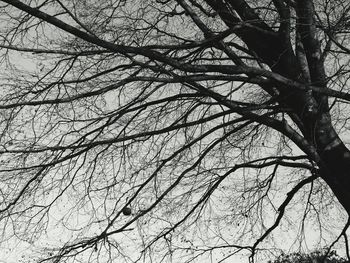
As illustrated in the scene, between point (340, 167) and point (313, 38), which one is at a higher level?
point (313, 38)

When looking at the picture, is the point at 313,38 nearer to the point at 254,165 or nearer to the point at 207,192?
the point at 254,165

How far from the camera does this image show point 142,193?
5.12 meters

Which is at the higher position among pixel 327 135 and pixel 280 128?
pixel 280 128

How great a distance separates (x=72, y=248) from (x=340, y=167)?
9.88 feet

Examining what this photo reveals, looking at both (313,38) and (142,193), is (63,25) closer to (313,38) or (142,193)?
(142,193)

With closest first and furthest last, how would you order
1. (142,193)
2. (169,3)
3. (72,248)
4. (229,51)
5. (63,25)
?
1. (63,25)
2. (72,248)
3. (229,51)
4. (142,193)
5. (169,3)

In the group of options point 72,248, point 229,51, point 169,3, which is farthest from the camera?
point 169,3

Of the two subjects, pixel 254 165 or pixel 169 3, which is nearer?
pixel 254 165

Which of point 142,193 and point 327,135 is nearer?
point 327,135

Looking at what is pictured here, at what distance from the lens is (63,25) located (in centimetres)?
322

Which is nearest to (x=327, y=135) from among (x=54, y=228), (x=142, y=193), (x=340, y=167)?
(x=340, y=167)

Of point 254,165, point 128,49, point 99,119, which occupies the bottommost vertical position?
point 254,165

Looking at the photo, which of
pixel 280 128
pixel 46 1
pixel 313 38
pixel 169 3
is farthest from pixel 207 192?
pixel 46 1

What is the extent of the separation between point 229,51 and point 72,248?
286cm
